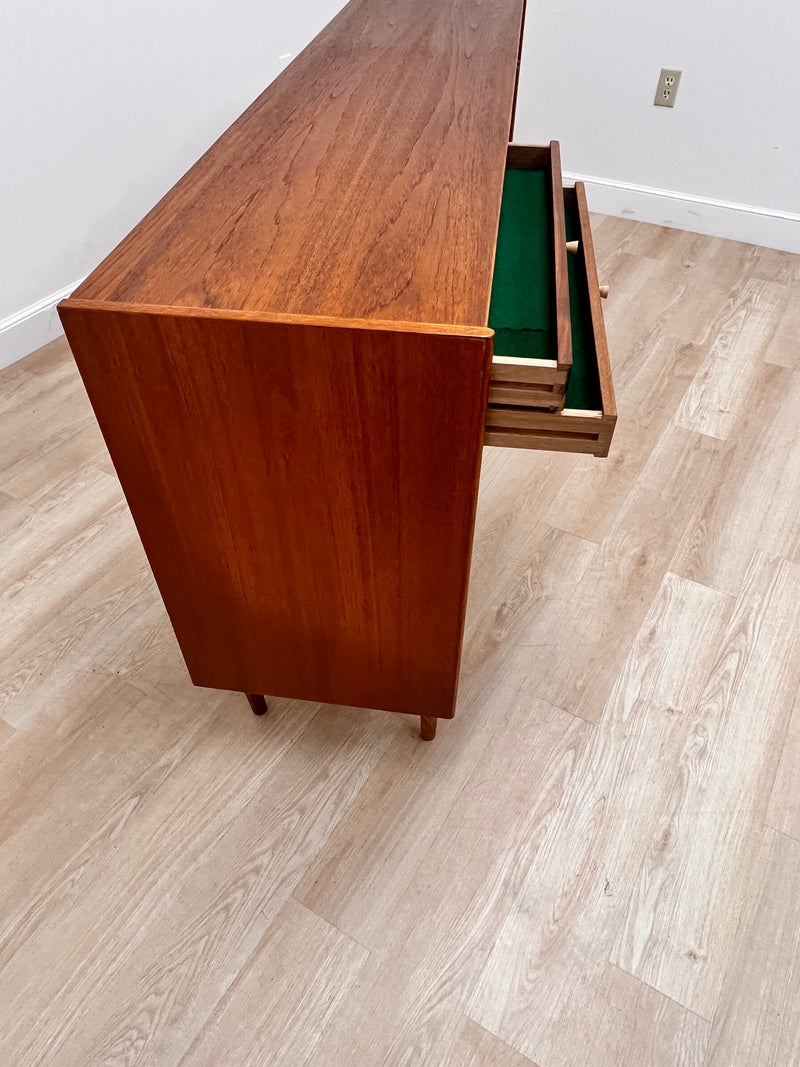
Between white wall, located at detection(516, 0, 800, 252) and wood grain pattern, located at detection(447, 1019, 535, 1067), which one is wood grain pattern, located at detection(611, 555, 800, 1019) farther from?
white wall, located at detection(516, 0, 800, 252)

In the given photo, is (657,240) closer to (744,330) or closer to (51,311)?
(744,330)

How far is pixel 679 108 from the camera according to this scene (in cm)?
243

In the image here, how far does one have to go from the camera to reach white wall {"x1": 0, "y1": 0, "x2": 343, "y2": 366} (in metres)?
1.80

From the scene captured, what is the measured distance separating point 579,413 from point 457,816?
67cm

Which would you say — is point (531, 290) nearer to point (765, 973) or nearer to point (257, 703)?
point (257, 703)

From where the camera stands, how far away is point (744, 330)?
7.04 ft

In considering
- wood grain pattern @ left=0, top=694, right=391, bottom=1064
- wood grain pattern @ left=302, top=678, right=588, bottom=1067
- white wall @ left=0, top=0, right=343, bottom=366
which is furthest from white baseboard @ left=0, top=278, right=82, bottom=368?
wood grain pattern @ left=302, top=678, right=588, bottom=1067

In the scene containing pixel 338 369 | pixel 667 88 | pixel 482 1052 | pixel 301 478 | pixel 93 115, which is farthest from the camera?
pixel 667 88

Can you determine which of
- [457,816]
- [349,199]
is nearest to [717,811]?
[457,816]

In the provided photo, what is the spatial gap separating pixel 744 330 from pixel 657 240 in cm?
60

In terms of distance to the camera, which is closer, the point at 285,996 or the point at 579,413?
the point at 579,413

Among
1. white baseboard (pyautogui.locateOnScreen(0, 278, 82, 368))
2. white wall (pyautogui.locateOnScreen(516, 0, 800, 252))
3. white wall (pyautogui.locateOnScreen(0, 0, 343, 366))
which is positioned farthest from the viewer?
white wall (pyautogui.locateOnScreen(516, 0, 800, 252))

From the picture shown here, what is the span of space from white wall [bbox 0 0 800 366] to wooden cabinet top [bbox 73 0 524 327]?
3.19ft

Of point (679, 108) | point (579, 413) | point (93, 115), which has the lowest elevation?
point (679, 108)
